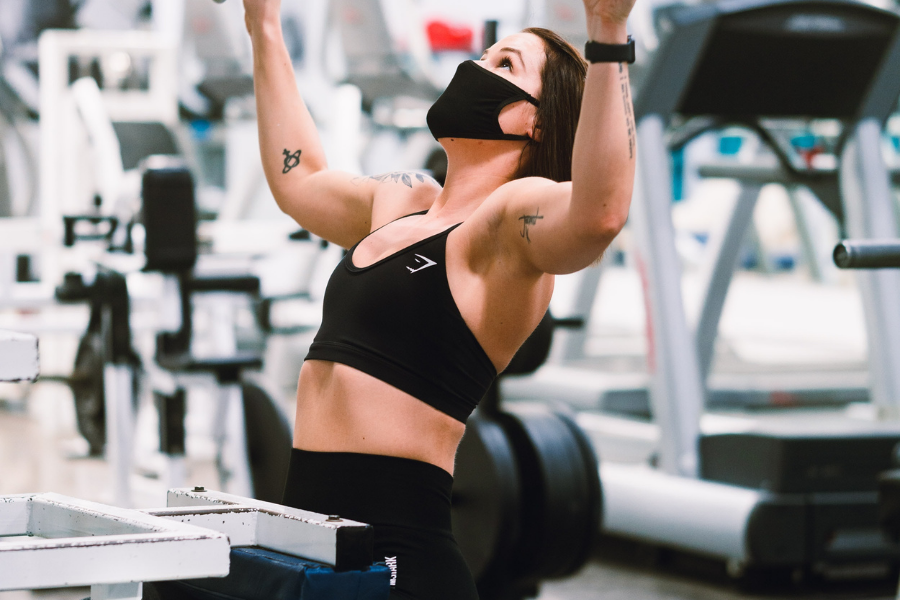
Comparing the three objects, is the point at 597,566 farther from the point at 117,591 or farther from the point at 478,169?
the point at 117,591

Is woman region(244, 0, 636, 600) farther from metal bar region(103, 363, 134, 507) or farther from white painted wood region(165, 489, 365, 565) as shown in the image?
metal bar region(103, 363, 134, 507)

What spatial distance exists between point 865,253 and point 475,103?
2.12 ft

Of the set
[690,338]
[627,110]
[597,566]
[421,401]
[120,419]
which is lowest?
[597,566]

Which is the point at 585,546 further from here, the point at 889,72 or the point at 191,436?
the point at 191,436

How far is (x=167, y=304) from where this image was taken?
387cm

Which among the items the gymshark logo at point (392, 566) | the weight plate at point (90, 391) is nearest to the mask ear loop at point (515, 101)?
the gymshark logo at point (392, 566)

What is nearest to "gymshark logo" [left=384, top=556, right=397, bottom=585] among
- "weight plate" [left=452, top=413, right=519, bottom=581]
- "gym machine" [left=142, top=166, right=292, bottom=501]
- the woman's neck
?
the woman's neck

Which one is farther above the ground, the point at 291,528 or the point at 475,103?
the point at 475,103

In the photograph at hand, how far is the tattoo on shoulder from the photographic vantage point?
1868 millimetres

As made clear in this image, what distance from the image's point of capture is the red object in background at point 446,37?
29.8 feet

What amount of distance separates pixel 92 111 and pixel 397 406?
450 centimetres

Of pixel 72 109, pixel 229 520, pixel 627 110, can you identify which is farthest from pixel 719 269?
pixel 229 520

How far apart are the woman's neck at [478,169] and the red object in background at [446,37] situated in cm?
756

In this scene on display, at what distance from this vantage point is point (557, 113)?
1.62 metres
